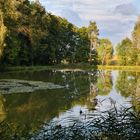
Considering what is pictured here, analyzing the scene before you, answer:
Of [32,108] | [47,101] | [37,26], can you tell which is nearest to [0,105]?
[32,108]

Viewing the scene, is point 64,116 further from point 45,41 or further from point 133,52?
point 133,52

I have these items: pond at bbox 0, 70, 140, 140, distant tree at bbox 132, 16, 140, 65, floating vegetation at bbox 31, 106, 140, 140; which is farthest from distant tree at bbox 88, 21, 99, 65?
floating vegetation at bbox 31, 106, 140, 140

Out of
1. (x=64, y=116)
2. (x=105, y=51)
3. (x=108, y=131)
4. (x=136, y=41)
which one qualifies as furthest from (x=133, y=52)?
(x=108, y=131)

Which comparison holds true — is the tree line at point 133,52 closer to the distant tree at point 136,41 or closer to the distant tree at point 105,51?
the distant tree at point 136,41

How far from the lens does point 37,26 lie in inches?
2699

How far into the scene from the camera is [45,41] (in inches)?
3014

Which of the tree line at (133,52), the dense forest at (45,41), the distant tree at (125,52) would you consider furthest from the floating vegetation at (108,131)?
the distant tree at (125,52)

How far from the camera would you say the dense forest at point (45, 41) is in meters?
58.8

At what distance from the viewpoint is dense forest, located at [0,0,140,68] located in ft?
193

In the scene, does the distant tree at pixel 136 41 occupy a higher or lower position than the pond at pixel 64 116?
higher

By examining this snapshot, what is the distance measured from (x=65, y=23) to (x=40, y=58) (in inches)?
655

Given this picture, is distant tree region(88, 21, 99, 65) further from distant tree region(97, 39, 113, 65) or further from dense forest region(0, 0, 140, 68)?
distant tree region(97, 39, 113, 65)

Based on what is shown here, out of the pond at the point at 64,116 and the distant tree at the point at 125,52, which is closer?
the pond at the point at 64,116

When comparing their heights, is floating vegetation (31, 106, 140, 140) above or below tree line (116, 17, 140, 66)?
below
